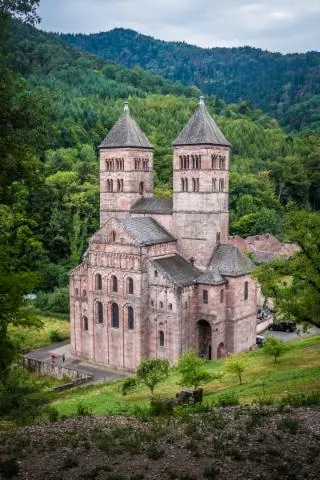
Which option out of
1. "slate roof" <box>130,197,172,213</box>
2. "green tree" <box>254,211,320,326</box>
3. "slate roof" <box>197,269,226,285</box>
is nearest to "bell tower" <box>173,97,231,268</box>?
"slate roof" <box>130,197,172,213</box>

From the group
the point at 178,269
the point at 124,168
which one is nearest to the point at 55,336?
the point at 178,269

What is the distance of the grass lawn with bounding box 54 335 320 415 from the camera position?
1144 inches

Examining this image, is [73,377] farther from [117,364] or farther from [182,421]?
[182,421]

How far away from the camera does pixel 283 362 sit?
37.5 m

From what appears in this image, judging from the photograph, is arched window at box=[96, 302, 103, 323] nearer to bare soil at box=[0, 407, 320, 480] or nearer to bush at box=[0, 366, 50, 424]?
bush at box=[0, 366, 50, 424]

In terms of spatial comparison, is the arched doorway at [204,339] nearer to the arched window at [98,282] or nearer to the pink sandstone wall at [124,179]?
the arched window at [98,282]

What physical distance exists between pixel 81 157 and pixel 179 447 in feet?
292

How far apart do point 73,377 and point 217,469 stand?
99.3 feet

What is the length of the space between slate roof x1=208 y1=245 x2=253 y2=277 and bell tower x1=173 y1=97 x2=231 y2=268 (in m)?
0.71

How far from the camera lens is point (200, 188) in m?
48.5

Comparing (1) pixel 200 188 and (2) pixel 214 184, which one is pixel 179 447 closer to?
(1) pixel 200 188

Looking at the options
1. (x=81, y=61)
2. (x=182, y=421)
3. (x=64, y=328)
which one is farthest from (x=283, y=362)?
(x=81, y=61)

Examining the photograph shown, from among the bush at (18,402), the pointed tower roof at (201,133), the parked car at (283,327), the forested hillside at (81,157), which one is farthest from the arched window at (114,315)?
the bush at (18,402)

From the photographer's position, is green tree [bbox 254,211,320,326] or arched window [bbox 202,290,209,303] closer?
green tree [bbox 254,211,320,326]
